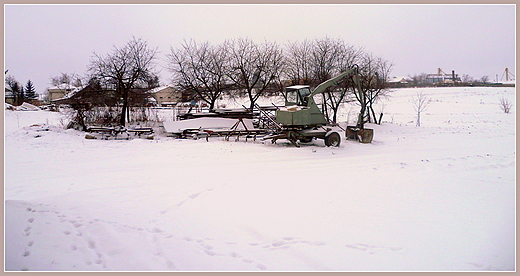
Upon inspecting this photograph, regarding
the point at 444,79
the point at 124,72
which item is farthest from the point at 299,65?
the point at 444,79

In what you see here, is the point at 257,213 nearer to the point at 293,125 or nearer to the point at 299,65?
the point at 293,125

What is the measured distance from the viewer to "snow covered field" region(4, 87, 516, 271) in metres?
3.65

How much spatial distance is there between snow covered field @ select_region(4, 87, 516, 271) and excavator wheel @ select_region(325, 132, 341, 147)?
257cm

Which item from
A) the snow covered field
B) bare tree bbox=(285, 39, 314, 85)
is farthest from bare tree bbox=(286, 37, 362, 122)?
the snow covered field

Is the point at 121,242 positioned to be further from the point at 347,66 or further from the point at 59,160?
the point at 347,66

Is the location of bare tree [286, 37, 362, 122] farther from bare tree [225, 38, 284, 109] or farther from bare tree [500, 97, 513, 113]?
bare tree [500, 97, 513, 113]

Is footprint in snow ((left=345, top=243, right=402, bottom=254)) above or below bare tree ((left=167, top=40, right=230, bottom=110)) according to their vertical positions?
below

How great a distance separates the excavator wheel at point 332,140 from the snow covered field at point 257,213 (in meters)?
2.57

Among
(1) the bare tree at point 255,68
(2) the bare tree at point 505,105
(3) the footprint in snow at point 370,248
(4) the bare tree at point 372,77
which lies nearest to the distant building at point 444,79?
(2) the bare tree at point 505,105

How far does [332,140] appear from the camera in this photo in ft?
39.5

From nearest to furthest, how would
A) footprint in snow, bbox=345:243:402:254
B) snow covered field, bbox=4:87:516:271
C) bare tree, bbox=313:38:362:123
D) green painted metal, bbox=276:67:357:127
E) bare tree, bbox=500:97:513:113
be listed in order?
snow covered field, bbox=4:87:516:271
footprint in snow, bbox=345:243:402:254
green painted metal, bbox=276:67:357:127
bare tree, bbox=313:38:362:123
bare tree, bbox=500:97:513:113

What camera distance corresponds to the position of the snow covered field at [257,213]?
3.65 m

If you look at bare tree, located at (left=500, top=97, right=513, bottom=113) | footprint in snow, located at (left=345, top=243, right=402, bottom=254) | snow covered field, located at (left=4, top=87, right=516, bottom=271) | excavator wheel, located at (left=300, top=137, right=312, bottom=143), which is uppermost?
bare tree, located at (left=500, top=97, right=513, bottom=113)

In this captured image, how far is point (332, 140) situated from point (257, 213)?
774cm
